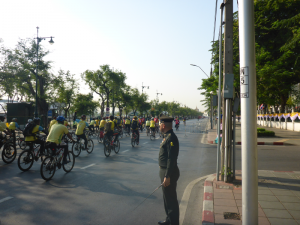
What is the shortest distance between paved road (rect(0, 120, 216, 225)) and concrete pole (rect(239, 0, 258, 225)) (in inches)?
53.1

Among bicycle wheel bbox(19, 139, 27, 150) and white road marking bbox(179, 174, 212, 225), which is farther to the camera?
bicycle wheel bbox(19, 139, 27, 150)

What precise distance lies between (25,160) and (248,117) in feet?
23.2

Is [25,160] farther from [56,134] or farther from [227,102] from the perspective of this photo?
[227,102]

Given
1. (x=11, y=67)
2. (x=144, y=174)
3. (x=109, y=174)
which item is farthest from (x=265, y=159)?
(x=11, y=67)


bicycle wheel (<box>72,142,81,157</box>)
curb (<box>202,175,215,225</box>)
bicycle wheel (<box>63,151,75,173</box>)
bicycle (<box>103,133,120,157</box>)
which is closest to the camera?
curb (<box>202,175,215,225</box>)

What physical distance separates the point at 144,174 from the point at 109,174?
1044 mm

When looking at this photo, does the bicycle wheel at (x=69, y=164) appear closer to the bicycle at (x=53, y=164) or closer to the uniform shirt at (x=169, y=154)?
the bicycle at (x=53, y=164)

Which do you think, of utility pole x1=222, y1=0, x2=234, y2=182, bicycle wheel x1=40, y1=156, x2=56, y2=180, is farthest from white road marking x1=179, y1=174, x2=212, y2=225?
bicycle wheel x1=40, y1=156, x2=56, y2=180

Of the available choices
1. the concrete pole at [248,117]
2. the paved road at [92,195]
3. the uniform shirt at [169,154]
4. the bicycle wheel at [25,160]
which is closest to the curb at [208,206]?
the paved road at [92,195]

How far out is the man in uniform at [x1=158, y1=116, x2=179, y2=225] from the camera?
3.66m

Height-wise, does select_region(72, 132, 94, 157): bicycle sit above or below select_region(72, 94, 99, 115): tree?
below

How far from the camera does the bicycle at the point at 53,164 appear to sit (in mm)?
6699

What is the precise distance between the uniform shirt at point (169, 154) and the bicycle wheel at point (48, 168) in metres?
4.13

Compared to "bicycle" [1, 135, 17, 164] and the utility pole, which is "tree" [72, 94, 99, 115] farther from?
the utility pole
